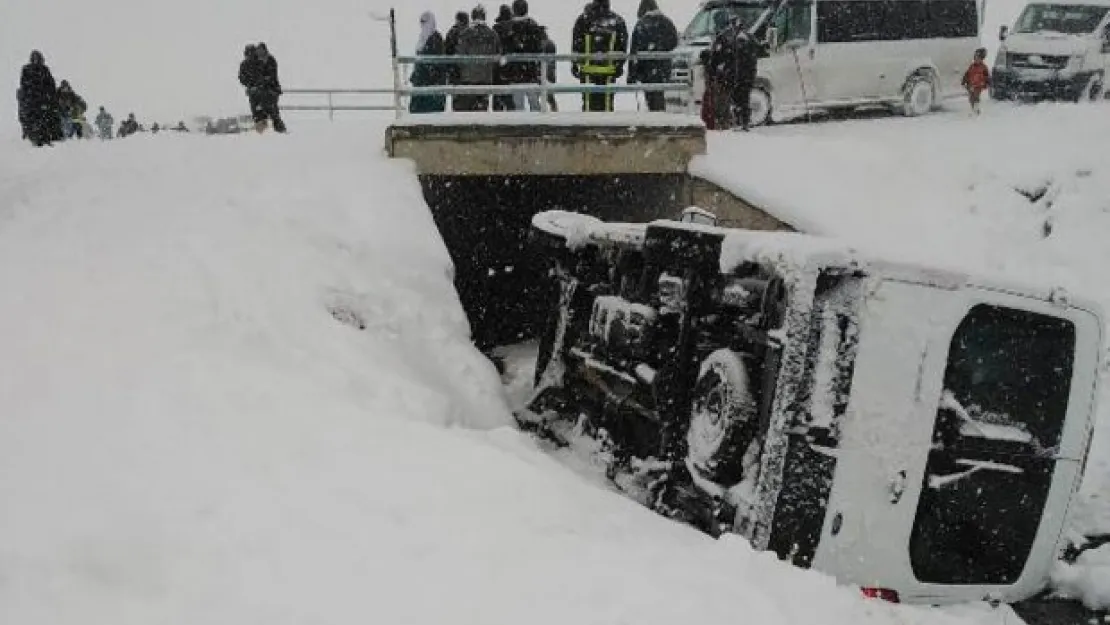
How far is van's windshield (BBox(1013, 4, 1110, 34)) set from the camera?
18.0 meters

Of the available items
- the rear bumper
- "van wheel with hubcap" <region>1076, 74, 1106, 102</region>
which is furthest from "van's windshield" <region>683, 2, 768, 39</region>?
"van wheel with hubcap" <region>1076, 74, 1106, 102</region>

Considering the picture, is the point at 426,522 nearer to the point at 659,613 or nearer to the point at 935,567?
the point at 659,613

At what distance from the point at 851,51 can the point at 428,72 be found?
24.6 ft

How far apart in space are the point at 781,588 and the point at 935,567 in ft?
4.36

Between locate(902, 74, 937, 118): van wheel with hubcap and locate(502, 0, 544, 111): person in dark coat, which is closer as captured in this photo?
locate(502, 0, 544, 111): person in dark coat

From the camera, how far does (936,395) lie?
432 centimetres

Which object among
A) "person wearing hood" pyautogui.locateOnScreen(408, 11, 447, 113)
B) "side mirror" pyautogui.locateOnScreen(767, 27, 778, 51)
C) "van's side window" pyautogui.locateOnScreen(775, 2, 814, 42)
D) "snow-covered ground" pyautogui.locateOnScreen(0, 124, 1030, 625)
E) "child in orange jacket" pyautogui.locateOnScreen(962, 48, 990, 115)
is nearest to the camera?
"snow-covered ground" pyautogui.locateOnScreen(0, 124, 1030, 625)

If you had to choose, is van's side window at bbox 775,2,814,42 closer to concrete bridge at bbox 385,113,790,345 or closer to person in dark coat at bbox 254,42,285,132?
concrete bridge at bbox 385,113,790,345

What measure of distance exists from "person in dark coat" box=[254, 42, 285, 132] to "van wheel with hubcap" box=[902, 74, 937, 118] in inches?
447

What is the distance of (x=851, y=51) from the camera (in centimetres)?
1658

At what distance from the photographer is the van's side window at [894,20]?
1611 cm

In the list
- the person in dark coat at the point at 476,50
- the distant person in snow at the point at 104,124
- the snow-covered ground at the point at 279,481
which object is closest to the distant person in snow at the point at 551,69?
the person in dark coat at the point at 476,50

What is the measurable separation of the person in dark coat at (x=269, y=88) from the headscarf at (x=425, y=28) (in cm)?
252

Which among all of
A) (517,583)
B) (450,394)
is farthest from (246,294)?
(517,583)
